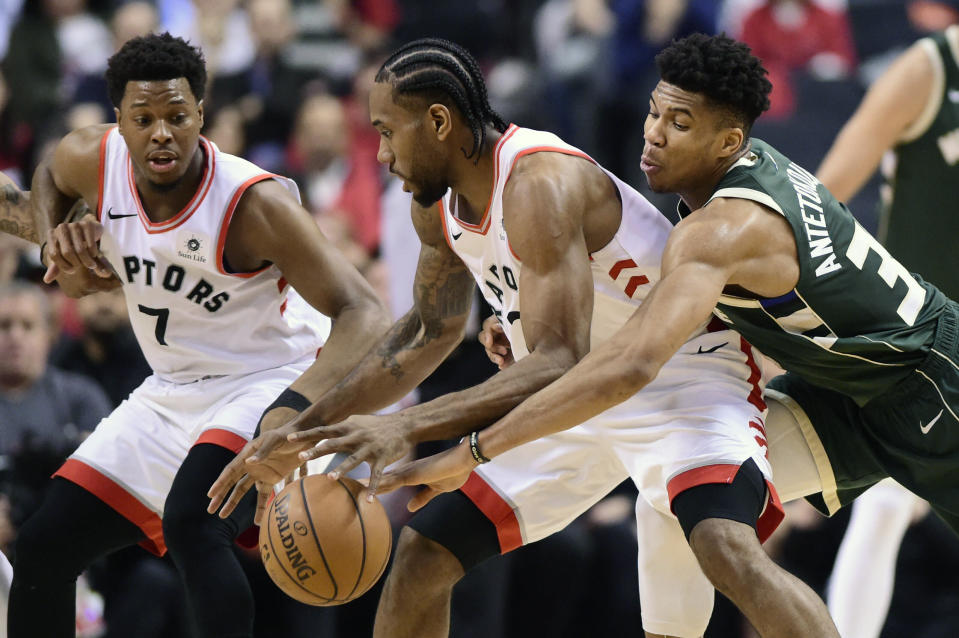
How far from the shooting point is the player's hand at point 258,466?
4.27m

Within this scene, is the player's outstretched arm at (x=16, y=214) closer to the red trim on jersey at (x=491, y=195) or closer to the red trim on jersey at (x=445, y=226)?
the red trim on jersey at (x=445, y=226)

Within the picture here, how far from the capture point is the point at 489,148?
15.1 feet

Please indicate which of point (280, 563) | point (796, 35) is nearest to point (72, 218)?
point (280, 563)

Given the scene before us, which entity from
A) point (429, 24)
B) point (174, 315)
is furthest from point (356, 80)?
point (174, 315)

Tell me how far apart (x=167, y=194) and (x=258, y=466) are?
128 cm

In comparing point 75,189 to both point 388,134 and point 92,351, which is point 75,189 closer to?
point 388,134

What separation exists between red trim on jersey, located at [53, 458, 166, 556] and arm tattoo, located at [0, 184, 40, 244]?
1056mm

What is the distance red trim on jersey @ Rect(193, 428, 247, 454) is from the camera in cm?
475

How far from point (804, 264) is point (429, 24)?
8371 millimetres

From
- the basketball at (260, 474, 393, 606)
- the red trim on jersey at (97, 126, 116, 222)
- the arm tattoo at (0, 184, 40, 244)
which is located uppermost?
the red trim on jersey at (97, 126, 116, 222)

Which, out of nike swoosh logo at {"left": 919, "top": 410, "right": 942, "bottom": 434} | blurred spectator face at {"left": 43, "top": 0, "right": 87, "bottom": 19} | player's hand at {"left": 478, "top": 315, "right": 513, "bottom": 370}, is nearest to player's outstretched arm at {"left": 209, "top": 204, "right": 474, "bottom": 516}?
player's hand at {"left": 478, "top": 315, "right": 513, "bottom": 370}

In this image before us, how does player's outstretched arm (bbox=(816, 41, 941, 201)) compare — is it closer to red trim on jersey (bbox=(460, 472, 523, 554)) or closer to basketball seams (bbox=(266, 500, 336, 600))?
red trim on jersey (bbox=(460, 472, 523, 554))

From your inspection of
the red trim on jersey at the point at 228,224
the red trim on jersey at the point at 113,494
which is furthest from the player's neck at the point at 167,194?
the red trim on jersey at the point at 113,494

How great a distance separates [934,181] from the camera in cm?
597
